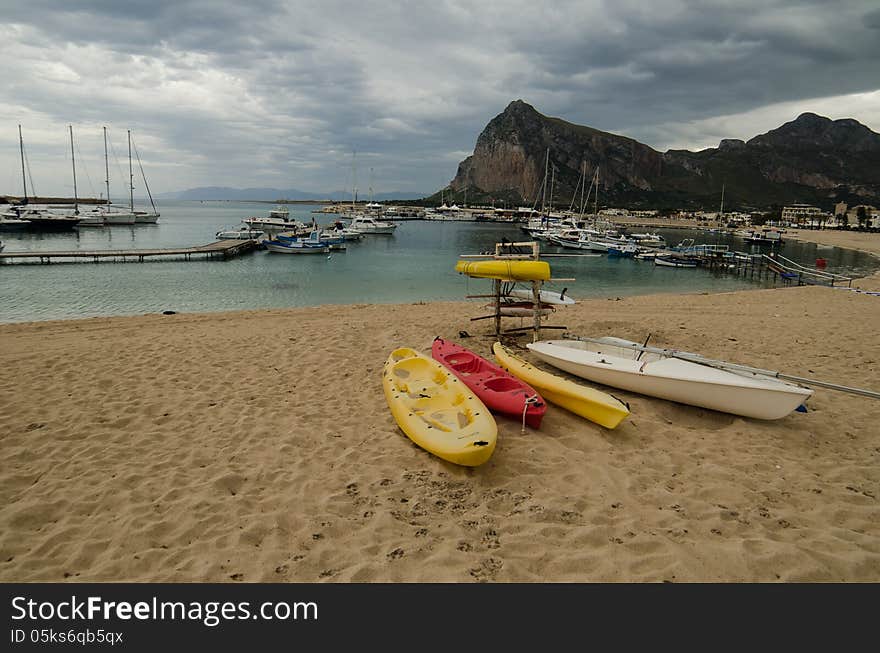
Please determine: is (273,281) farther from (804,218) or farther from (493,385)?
(804,218)

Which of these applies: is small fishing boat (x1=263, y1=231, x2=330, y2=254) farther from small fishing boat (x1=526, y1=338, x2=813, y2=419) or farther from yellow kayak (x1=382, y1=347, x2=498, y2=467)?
small fishing boat (x1=526, y1=338, x2=813, y2=419)

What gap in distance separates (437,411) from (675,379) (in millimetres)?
3635

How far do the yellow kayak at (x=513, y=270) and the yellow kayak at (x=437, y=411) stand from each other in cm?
231

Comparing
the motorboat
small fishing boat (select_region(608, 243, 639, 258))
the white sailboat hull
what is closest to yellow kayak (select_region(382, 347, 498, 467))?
small fishing boat (select_region(608, 243, 639, 258))

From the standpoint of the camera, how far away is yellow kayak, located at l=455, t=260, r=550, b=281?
925 centimetres

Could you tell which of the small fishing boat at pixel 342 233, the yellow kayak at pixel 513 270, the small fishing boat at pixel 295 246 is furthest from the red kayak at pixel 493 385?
the small fishing boat at pixel 342 233

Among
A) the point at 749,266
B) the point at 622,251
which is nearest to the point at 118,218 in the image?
the point at 622,251

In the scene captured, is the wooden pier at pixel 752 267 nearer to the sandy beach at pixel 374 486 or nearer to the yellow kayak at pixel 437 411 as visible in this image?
the sandy beach at pixel 374 486

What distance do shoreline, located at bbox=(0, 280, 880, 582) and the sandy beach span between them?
0.02m

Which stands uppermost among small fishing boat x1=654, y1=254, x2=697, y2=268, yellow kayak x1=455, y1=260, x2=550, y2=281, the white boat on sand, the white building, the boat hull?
the white building

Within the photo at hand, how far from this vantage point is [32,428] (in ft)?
20.7
